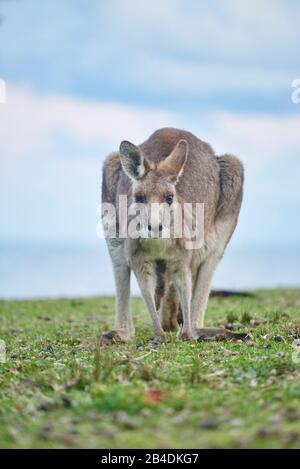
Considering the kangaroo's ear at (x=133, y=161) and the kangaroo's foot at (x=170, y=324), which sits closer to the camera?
the kangaroo's ear at (x=133, y=161)

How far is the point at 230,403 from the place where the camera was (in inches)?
201

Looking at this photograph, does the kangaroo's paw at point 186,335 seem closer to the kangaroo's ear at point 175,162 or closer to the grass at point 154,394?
the grass at point 154,394

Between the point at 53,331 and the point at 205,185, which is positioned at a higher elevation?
the point at 205,185

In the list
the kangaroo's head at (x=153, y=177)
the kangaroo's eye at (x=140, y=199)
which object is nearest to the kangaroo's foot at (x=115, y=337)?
the kangaroo's head at (x=153, y=177)

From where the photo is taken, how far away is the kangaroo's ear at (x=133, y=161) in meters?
7.73

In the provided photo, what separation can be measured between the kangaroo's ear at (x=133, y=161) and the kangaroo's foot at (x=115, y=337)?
1423mm

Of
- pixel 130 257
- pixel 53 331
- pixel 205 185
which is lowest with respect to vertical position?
pixel 53 331

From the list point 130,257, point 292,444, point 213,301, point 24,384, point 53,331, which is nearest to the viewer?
point 292,444

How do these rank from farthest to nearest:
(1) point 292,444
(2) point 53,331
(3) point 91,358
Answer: (2) point 53,331 < (3) point 91,358 < (1) point 292,444

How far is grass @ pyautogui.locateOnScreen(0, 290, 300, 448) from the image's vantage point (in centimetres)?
458

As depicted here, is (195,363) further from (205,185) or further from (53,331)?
(53,331)

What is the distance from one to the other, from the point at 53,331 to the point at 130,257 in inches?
94.1

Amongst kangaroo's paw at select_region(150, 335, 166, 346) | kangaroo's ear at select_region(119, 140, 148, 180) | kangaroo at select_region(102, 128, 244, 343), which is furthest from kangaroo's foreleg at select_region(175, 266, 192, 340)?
kangaroo's ear at select_region(119, 140, 148, 180)

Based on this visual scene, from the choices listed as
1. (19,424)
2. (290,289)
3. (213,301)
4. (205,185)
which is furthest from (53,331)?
(290,289)
